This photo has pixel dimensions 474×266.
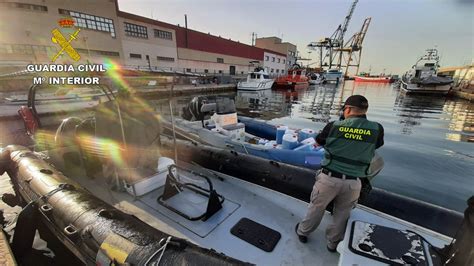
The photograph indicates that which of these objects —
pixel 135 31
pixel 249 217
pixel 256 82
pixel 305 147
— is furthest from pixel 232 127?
pixel 135 31

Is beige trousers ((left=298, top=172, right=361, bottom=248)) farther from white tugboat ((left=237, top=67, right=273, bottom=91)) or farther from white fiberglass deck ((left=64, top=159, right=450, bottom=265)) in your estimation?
white tugboat ((left=237, top=67, right=273, bottom=91))

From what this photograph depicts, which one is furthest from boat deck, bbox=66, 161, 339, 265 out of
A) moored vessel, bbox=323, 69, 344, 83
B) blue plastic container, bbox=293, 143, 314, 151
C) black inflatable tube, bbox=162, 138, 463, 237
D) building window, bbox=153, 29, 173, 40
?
moored vessel, bbox=323, 69, 344, 83

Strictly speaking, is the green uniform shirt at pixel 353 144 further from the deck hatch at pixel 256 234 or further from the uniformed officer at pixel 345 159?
the deck hatch at pixel 256 234

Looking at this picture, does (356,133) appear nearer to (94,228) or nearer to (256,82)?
(94,228)

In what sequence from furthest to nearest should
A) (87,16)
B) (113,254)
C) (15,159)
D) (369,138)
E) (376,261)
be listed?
(87,16)
(15,159)
(369,138)
(113,254)
(376,261)

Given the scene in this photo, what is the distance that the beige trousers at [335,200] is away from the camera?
6.24ft

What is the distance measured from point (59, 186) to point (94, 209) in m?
0.68

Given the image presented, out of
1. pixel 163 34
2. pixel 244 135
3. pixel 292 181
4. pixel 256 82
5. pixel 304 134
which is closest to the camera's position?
pixel 292 181

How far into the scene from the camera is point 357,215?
2.25 metres

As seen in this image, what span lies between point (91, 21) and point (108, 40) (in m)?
2.20

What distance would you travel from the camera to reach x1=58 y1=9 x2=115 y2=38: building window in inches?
826

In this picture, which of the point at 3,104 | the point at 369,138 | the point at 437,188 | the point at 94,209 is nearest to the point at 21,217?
the point at 94,209

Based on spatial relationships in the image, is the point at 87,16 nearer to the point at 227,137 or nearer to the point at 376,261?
the point at 227,137

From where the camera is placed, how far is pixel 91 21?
22.3 meters
